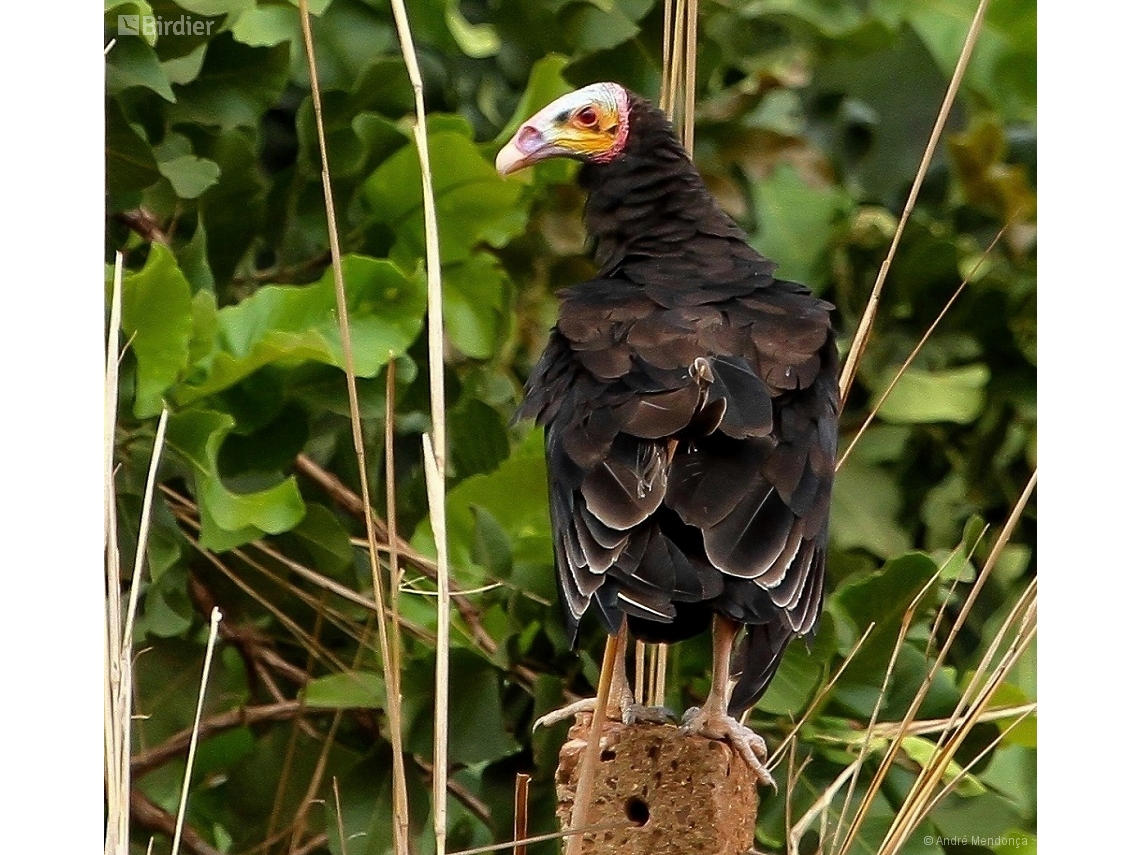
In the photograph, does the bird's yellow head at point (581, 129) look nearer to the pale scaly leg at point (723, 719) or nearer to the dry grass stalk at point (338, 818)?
the pale scaly leg at point (723, 719)

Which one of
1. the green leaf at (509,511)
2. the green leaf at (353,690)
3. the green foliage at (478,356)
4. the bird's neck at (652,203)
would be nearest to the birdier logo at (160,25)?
the green foliage at (478,356)

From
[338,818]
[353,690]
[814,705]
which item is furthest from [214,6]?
[814,705]

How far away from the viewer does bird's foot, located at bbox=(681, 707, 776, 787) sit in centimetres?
131

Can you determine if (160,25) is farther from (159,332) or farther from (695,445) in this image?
(695,445)

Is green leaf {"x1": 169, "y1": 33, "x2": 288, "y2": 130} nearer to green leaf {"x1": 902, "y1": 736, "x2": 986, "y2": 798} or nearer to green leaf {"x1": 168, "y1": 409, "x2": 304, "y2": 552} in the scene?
green leaf {"x1": 168, "y1": 409, "x2": 304, "y2": 552}

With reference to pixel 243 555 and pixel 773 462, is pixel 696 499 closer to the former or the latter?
pixel 773 462

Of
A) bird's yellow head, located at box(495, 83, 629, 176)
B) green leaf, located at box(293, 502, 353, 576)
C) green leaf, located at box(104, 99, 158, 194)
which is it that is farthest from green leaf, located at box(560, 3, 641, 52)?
green leaf, located at box(293, 502, 353, 576)

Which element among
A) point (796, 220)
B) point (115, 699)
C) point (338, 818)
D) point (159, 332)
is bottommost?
point (338, 818)

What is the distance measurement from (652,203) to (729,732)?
583 millimetres

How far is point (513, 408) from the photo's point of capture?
1.81 m

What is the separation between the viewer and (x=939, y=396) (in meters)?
1.81

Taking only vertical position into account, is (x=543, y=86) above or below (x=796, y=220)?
above

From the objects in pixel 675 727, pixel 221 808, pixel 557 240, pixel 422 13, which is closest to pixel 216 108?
pixel 422 13

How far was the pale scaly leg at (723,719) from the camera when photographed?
4.32ft
